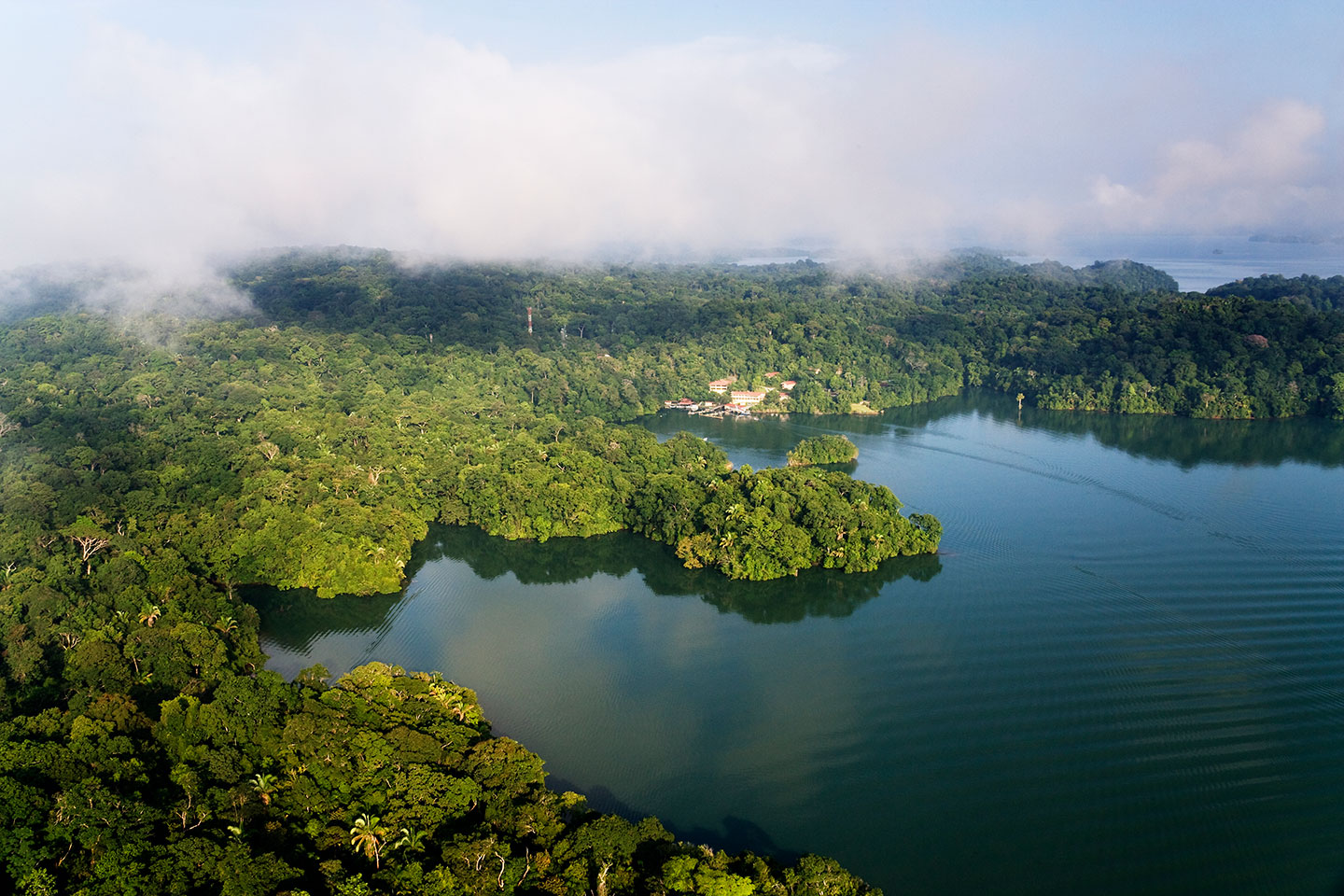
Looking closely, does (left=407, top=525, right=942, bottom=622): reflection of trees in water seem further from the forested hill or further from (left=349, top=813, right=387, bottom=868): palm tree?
the forested hill

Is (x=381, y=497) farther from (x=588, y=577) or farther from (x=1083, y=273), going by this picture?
(x=1083, y=273)

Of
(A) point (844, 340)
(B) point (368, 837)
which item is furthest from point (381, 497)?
(A) point (844, 340)

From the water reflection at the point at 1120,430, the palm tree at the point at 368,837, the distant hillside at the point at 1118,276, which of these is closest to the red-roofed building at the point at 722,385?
the water reflection at the point at 1120,430

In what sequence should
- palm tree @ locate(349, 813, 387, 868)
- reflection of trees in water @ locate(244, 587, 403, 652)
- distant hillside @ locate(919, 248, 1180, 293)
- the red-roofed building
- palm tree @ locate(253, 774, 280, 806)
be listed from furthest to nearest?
distant hillside @ locate(919, 248, 1180, 293)
the red-roofed building
reflection of trees in water @ locate(244, 587, 403, 652)
palm tree @ locate(253, 774, 280, 806)
palm tree @ locate(349, 813, 387, 868)

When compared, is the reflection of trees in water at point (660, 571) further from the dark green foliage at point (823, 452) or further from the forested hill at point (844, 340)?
the forested hill at point (844, 340)

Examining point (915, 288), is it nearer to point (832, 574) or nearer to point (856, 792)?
point (832, 574)

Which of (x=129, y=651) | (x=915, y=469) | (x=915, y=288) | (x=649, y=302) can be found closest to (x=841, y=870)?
(x=129, y=651)

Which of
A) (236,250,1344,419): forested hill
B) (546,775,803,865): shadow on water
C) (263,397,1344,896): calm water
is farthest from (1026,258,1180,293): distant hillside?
(546,775,803,865): shadow on water
